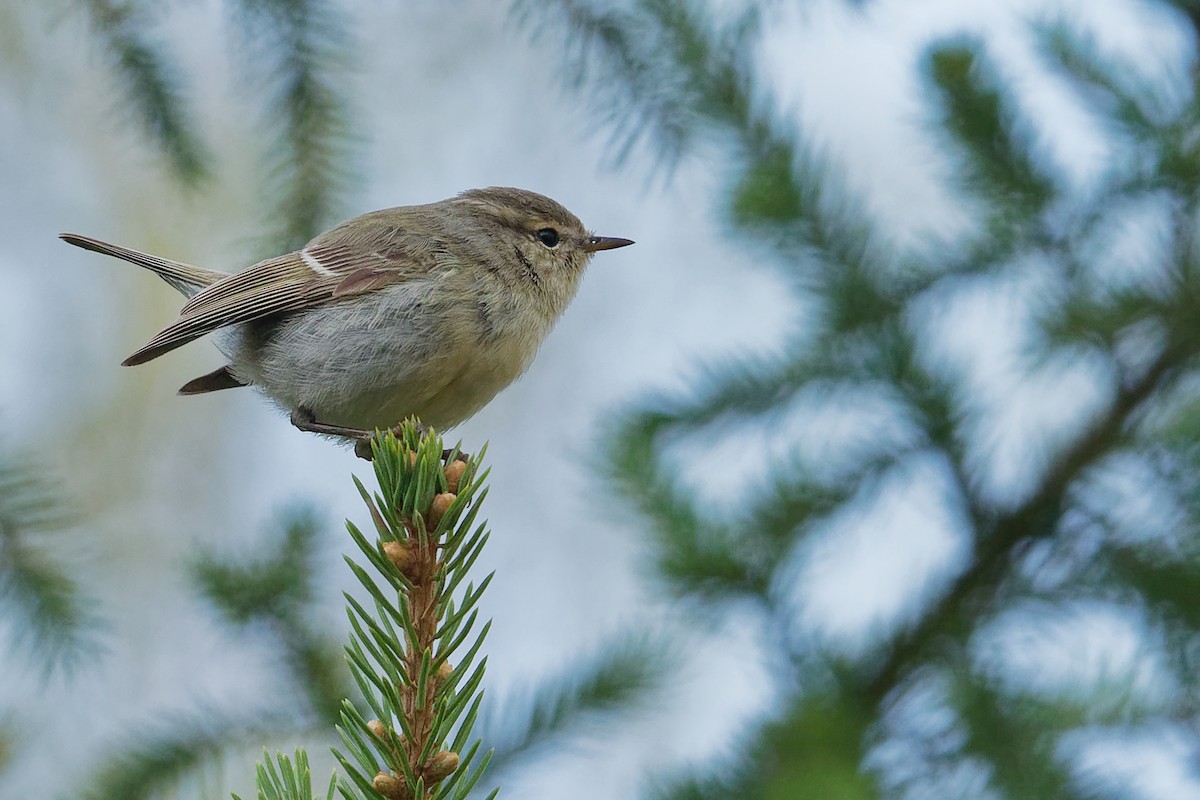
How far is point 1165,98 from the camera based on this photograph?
2.47 meters

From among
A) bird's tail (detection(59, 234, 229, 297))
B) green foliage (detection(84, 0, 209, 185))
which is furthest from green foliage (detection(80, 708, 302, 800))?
bird's tail (detection(59, 234, 229, 297))

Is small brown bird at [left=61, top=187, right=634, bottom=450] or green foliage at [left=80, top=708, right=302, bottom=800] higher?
small brown bird at [left=61, top=187, right=634, bottom=450]

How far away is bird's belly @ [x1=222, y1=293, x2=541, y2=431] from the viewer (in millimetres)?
3191

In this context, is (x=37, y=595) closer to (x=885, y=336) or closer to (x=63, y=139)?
(x=885, y=336)

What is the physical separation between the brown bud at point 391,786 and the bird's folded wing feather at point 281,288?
2.17m

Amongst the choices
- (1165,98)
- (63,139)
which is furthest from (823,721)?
(63,139)

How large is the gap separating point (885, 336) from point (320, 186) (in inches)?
58.3

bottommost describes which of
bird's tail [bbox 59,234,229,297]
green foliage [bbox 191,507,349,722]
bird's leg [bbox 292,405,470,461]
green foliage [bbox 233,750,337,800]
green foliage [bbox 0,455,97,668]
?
green foliage [bbox 233,750,337,800]

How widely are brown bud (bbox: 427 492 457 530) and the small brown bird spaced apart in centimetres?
149

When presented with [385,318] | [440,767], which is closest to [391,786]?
[440,767]

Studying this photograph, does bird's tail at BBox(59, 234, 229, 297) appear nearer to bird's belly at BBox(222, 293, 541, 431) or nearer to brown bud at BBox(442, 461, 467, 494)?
bird's belly at BBox(222, 293, 541, 431)

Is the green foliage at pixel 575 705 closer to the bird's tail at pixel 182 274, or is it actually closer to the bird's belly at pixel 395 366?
the bird's belly at pixel 395 366

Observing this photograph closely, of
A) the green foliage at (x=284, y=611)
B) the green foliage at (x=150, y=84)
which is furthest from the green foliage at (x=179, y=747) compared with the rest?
the green foliage at (x=150, y=84)

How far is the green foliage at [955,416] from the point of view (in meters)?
2.05
